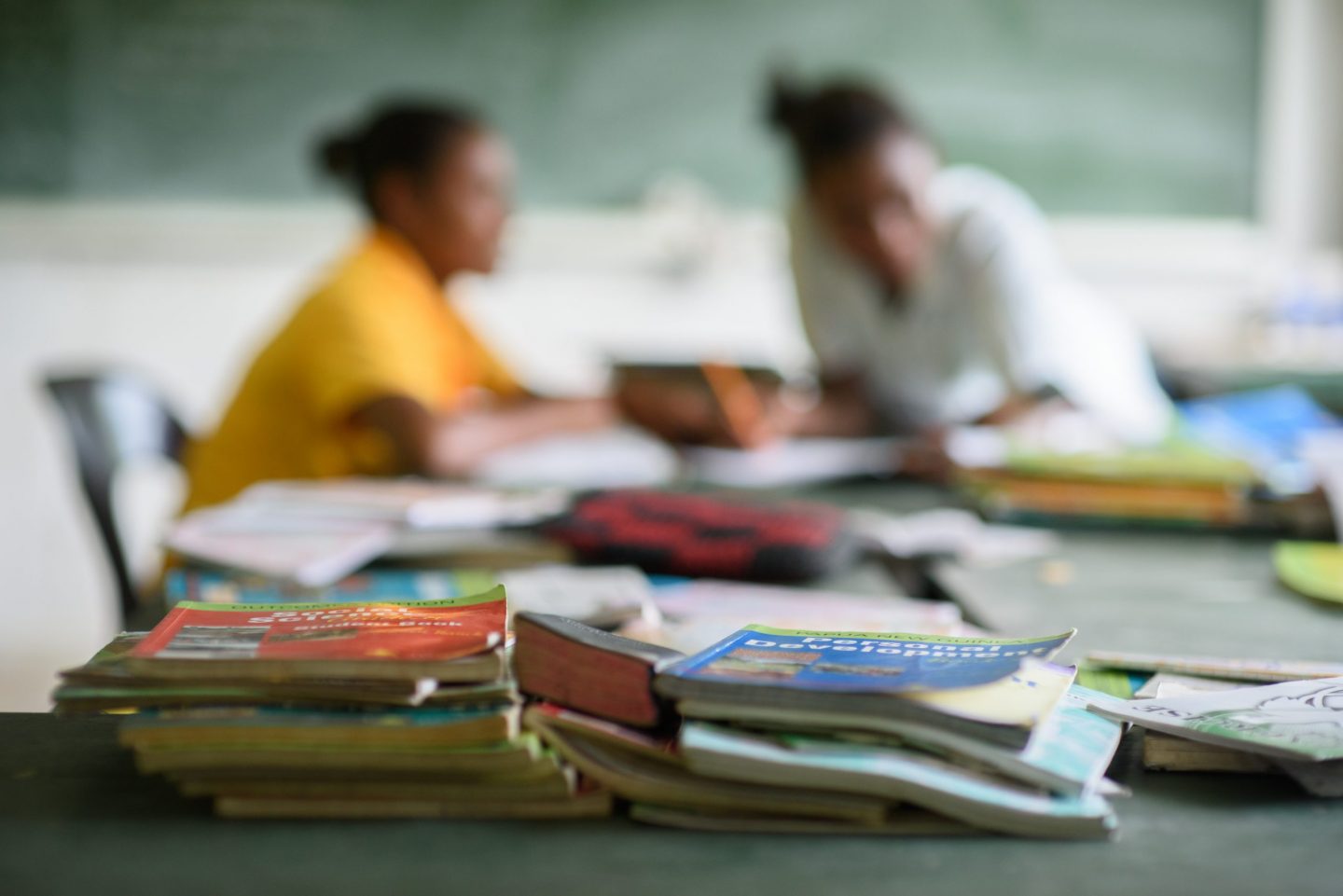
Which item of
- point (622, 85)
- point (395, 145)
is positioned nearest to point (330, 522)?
point (395, 145)

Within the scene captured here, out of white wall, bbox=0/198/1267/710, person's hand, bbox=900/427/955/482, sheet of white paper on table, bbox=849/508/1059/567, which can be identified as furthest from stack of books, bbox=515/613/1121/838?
white wall, bbox=0/198/1267/710

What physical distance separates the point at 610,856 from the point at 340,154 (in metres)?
2.07

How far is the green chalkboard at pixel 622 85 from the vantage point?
11.0 feet

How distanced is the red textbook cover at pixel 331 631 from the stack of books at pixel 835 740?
60 mm

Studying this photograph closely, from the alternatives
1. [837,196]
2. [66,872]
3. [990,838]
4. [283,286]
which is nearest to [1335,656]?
[990,838]

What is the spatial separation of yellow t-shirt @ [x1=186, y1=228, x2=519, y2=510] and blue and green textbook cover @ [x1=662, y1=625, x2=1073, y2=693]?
1326 millimetres

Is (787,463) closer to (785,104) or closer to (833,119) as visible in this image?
(833,119)

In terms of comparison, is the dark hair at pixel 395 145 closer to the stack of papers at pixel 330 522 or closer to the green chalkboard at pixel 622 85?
the stack of papers at pixel 330 522

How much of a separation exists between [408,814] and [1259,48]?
3.60 meters

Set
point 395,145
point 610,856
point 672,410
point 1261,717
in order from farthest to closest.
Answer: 1. point 395,145
2. point 672,410
3. point 1261,717
4. point 610,856

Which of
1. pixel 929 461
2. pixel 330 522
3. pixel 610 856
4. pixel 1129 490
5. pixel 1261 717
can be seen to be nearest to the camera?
pixel 610 856

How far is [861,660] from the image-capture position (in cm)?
68

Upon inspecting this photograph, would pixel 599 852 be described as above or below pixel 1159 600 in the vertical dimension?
above

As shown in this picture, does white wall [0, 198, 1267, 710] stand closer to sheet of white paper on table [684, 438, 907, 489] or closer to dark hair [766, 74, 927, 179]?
dark hair [766, 74, 927, 179]
